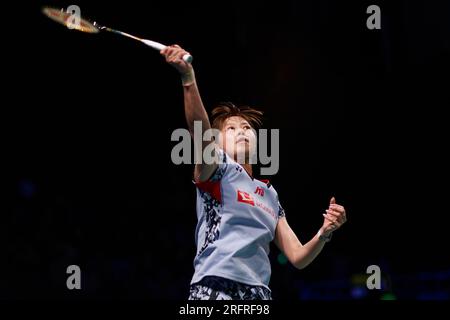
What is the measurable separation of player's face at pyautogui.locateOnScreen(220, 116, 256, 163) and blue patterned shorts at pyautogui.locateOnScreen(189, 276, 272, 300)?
652 millimetres

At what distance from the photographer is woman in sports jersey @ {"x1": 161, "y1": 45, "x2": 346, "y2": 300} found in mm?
2604

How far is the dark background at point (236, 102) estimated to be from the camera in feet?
24.5

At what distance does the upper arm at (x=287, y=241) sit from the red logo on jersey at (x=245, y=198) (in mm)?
390

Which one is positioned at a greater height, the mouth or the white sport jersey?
the mouth

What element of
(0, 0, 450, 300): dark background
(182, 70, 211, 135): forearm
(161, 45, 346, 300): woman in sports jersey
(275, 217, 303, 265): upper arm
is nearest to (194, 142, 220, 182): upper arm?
(161, 45, 346, 300): woman in sports jersey

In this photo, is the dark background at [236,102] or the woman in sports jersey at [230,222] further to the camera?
the dark background at [236,102]

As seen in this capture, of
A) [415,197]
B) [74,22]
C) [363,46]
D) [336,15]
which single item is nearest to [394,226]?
[415,197]

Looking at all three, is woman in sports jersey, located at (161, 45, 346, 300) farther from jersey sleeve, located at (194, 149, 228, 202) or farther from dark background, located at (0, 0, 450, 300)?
dark background, located at (0, 0, 450, 300)

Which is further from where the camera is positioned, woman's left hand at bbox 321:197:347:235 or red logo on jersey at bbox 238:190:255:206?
woman's left hand at bbox 321:197:347:235

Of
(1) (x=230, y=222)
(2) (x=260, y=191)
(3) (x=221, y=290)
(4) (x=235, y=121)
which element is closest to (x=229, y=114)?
(4) (x=235, y=121)

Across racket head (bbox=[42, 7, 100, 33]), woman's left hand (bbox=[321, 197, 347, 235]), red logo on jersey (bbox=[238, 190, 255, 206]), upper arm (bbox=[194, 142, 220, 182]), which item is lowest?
woman's left hand (bbox=[321, 197, 347, 235])

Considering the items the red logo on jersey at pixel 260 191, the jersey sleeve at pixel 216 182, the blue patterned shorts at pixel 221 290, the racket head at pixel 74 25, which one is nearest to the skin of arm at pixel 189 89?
the jersey sleeve at pixel 216 182

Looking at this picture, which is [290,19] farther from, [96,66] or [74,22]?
[74,22]

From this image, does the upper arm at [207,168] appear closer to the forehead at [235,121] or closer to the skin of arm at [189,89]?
the skin of arm at [189,89]
